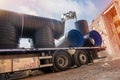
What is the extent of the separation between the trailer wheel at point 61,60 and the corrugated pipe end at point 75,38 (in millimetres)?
1033

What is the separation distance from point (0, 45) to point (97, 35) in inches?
255

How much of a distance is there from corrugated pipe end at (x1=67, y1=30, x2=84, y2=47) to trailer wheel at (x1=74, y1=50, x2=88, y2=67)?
0.45m

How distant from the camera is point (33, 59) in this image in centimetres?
703

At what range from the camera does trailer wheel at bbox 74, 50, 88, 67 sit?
342 inches

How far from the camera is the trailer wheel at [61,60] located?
7648 millimetres

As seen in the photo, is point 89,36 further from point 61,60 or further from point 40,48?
point 40,48

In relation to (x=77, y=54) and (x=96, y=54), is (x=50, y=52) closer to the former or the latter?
(x=77, y=54)

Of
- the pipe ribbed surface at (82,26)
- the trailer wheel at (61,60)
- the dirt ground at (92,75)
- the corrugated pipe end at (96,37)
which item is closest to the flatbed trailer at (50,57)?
the trailer wheel at (61,60)

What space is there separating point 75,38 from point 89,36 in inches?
48.7

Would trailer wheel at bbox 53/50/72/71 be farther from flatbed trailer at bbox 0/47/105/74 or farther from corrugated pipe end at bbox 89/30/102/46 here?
corrugated pipe end at bbox 89/30/102/46

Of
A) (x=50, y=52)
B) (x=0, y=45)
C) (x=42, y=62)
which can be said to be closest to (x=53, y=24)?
(x=50, y=52)

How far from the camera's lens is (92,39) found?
10023 millimetres

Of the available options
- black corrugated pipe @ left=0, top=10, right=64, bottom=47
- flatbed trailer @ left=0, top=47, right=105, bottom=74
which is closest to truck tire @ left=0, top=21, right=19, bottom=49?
black corrugated pipe @ left=0, top=10, right=64, bottom=47

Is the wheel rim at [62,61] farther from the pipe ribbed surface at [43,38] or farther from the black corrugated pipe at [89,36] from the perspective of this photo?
the black corrugated pipe at [89,36]
